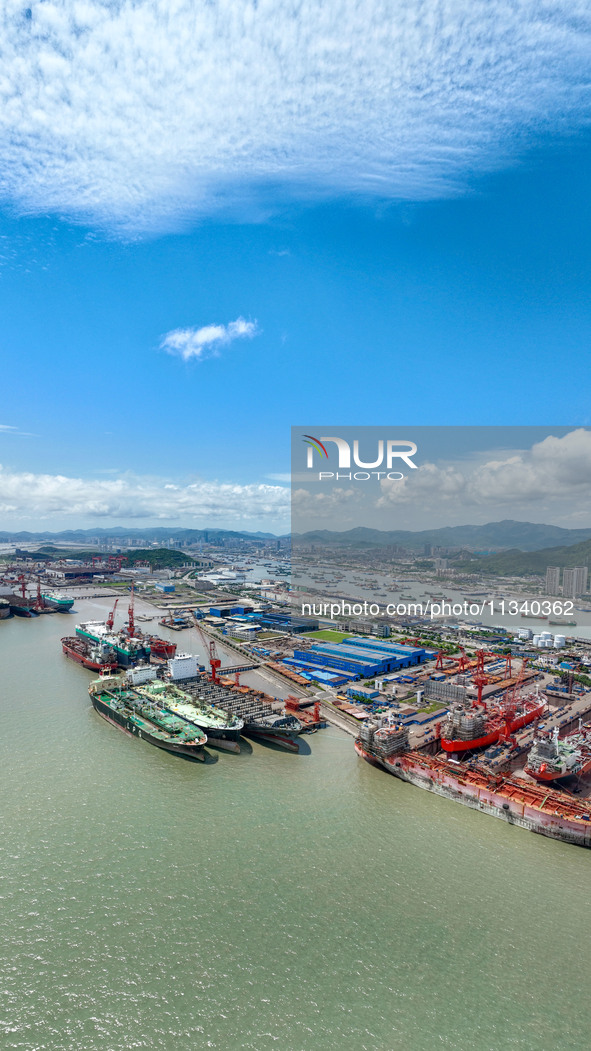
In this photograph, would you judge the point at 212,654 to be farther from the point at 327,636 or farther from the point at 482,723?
the point at 482,723

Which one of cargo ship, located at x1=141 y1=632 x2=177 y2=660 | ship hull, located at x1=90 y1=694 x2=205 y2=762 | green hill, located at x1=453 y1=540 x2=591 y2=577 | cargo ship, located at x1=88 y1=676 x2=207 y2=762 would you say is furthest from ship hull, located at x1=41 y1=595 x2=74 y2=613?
green hill, located at x1=453 y1=540 x2=591 y2=577

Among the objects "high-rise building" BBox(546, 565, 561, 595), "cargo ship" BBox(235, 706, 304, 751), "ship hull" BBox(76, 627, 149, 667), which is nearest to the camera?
"cargo ship" BBox(235, 706, 304, 751)

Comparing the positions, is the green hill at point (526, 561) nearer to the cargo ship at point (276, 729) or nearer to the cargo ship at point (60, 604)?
the cargo ship at point (60, 604)

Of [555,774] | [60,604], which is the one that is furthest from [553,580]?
[60,604]

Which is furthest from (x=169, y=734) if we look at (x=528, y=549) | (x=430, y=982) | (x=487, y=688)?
(x=528, y=549)

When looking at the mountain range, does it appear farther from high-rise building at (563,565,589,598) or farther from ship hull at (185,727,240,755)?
ship hull at (185,727,240,755)
